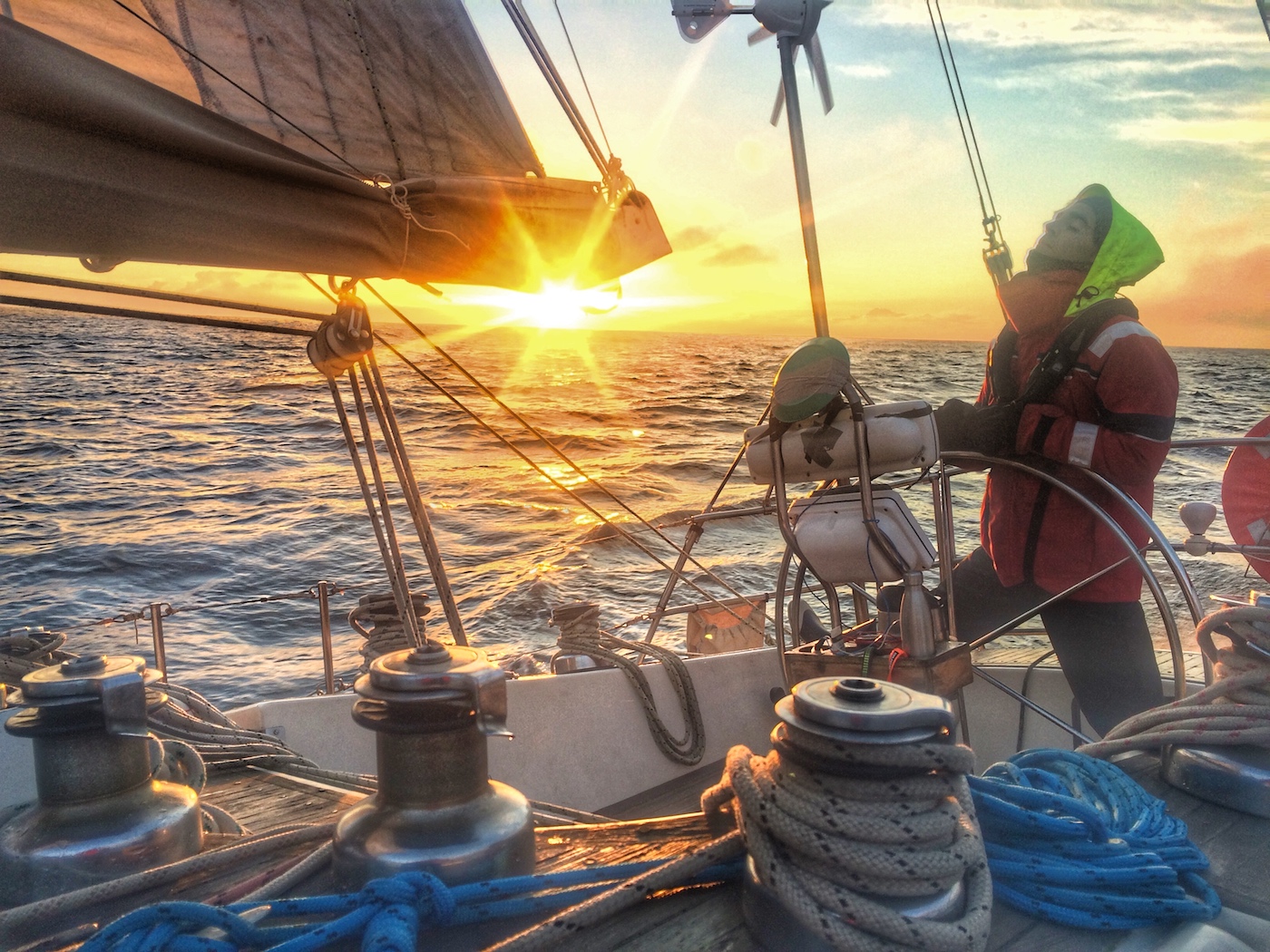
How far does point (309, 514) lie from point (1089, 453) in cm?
1145

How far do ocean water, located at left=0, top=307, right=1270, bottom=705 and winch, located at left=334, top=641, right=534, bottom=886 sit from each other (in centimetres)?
304

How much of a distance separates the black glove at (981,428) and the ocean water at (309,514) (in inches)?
88.4

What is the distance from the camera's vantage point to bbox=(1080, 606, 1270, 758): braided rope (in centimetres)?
134

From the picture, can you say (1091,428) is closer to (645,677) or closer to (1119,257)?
(1119,257)

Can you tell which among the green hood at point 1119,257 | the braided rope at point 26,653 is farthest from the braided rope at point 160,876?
the green hood at point 1119,257

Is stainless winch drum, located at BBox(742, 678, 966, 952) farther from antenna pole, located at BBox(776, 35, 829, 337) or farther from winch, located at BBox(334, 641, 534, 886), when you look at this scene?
antenna pole, located at BBox(776, 35, 829, 337)

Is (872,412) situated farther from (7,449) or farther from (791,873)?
(7,449)

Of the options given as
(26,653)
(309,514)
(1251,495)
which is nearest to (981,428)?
(1251,495)

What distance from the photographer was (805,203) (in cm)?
285

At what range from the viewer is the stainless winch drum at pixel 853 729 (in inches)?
31.7

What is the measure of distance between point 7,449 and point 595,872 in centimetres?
1899

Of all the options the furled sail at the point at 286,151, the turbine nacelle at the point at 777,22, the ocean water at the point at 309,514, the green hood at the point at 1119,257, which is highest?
the turbine nacelle at the point at 777,22

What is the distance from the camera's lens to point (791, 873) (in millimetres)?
842

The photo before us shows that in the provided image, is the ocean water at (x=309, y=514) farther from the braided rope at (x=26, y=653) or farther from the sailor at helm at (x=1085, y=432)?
the sailor at helm at (x=1085, y=432)
